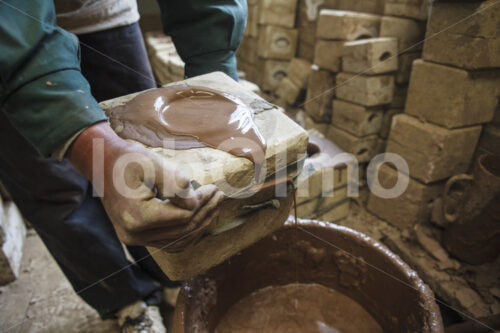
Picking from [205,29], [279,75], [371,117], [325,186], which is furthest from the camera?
[279,75]

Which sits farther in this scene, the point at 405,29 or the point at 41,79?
the point at 405,29

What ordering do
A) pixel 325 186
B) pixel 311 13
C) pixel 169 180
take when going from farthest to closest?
pixel 311 13, pixel 325 186, pixel 169 180

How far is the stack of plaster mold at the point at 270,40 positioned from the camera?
384 centimetres

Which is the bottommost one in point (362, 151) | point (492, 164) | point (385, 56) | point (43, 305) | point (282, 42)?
point (43, 305)

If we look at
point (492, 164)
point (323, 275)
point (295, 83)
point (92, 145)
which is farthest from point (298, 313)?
point (295, 83)

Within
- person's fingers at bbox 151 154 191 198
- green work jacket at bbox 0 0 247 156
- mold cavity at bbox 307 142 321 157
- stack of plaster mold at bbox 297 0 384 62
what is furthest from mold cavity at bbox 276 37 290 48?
person's fingers at bbox 151 154 191 198

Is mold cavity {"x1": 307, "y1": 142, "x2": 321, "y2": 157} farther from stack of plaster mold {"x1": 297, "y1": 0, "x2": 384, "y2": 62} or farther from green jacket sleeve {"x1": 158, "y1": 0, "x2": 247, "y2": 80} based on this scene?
stack of plaster mold {"x1": 297, "y1": 0, "x2": 384, "y2": 62}

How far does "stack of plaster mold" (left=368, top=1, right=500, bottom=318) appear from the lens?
1603 mm

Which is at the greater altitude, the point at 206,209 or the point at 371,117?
the point at 206,209

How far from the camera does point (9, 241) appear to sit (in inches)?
73.4

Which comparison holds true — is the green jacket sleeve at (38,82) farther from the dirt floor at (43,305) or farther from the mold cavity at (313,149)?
the mold cavity at (313,149)

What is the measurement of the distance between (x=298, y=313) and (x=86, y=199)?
1017 millimetres

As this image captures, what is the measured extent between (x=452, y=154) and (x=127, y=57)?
1.88 meters

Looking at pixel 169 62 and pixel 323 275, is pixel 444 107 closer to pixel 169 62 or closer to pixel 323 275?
pixel 323 275
